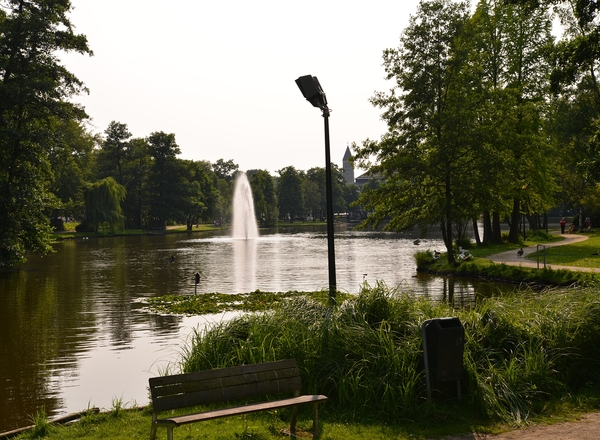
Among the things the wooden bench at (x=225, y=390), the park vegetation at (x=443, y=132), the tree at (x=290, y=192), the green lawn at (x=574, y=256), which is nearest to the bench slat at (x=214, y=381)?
the wooden bench at (x=225, y=390)

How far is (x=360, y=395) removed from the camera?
7.84 metres

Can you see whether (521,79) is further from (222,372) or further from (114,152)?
(114,152)

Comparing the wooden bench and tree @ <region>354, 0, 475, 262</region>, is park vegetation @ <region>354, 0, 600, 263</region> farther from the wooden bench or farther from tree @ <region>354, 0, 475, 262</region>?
the wooden bench

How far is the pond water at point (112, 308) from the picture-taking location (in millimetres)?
11570

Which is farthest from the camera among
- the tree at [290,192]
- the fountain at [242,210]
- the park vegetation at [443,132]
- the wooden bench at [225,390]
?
the tree at [290,192]

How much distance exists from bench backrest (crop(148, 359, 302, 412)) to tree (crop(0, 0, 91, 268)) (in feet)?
92.4

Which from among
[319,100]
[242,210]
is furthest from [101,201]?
[319,100]

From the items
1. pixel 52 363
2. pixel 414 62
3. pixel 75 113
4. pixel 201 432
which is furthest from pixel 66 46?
pixel 201 432

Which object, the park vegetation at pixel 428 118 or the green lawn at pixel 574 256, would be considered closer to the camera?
the green lawn at pixel 574 256

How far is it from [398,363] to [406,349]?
31cm

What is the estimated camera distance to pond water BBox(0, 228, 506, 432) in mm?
11570

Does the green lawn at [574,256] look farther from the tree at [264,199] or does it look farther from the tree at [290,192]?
the tree at [290,192]

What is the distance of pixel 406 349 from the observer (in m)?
8.23

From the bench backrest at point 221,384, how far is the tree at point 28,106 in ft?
92.4
